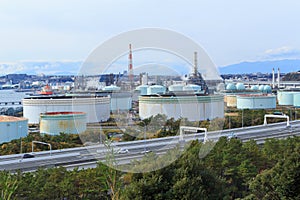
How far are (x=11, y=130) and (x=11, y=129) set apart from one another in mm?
30

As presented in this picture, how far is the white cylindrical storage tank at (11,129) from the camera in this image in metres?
11.8

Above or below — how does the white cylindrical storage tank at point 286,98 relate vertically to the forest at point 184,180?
above

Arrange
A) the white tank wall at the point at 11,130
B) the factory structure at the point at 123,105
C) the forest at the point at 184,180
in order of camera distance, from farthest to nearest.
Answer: the white tank wall at the point at 11,130 < the factory structure at the point at 123,105 < the forest at the point at 184,180

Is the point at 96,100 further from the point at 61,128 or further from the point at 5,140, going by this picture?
the point at 5,140

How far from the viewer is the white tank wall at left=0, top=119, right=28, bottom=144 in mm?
11805

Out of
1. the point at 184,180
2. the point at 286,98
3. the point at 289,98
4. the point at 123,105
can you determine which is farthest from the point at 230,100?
the point at 184,180

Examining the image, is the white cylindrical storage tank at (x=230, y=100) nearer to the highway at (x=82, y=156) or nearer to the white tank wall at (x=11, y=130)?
the highway at (x=82, y=156)


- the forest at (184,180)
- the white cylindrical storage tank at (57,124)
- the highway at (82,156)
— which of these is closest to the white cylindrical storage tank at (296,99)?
the highway at (82,156)

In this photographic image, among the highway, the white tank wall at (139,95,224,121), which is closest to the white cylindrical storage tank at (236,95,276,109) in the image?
the white tank wall at (139,95,224,121)

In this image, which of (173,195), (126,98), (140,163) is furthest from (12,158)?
(173,195)

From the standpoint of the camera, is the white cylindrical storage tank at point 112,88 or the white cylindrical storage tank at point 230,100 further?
Answer: the white cylindrical storage tank at point 230,100

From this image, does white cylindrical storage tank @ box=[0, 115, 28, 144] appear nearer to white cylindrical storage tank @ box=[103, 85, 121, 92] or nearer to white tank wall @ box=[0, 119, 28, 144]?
white tank wall @ box=[0, 119, 28, 144]

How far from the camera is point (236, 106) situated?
24.1 metres

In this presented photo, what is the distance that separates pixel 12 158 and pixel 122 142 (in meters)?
2.32
